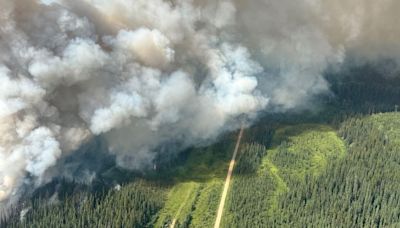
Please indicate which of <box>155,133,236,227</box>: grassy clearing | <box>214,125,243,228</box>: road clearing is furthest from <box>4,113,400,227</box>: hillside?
<box>214,125,243,228</box>: road clearing

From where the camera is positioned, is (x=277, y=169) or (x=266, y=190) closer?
(x=266, y=190)

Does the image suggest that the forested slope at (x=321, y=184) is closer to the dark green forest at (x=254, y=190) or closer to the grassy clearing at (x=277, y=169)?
the grassy clearing at (x=277, y=169)

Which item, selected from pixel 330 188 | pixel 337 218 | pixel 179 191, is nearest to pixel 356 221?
pixel 337 218

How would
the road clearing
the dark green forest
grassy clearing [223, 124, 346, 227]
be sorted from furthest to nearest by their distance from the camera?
grassy clearing [223, 124, 346, 227] → the road clearing → the dark green forest

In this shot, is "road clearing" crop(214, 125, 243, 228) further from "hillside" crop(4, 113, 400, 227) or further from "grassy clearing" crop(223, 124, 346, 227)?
"grassy clearing" crop(223, 124, 346, 227)

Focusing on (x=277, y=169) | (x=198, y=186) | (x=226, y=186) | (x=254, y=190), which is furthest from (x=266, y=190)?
(x=198, y=186)

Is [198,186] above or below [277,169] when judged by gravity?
below

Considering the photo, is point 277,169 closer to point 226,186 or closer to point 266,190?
point 266,190

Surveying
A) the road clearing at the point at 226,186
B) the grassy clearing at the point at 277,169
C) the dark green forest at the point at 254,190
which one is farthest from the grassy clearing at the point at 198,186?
the grassy clearing at the point at 277,169
